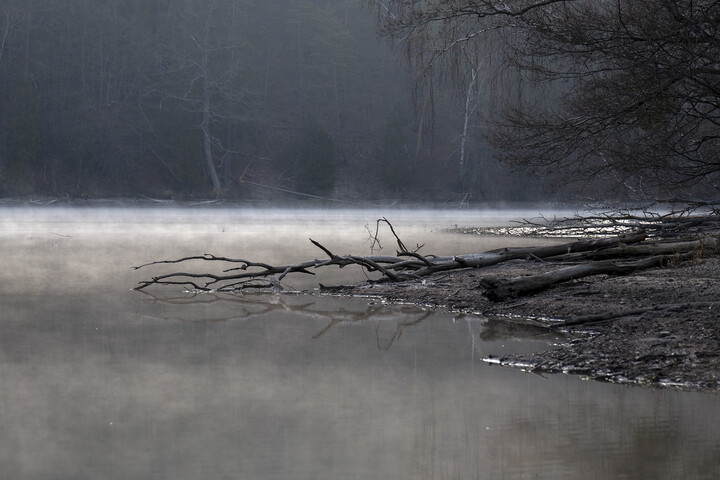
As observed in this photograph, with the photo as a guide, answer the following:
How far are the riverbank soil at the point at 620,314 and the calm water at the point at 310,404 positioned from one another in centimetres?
38

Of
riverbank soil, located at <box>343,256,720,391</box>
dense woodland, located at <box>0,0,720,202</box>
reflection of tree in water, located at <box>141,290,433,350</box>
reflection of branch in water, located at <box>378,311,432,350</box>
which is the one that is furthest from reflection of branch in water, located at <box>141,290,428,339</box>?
dense woodland, located at <box>0,0,720,202</box>

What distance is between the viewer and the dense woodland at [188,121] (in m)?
51.2

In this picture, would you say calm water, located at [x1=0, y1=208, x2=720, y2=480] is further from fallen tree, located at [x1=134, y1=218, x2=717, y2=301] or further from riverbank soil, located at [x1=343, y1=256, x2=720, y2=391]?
fallen tree, located at [x1=134, y1=218, x2=717, y2=301]

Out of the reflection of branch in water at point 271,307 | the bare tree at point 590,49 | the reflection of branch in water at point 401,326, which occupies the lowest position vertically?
the reflection of branch in water at point 401,326

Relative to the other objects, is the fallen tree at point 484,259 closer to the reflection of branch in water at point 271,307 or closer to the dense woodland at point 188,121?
the reflection of branch in water at point 271,307

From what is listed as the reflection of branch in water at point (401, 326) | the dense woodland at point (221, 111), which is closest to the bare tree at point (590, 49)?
the reflection of branch in water at point (401, 326)

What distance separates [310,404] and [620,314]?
12.8 ft

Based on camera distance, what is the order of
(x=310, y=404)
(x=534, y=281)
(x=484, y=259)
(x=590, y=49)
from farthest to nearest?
(x=484, y=259) → (x=534, y=281) → (x=590, y=49) → (x=310, y=404)

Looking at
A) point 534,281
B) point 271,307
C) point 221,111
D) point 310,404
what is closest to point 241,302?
point 271,307

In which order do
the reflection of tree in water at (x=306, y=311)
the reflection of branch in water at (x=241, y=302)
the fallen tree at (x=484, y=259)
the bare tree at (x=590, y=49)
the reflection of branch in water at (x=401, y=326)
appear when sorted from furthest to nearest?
1. the fallen tree at (x=484, y=259)
2. the reflection of branch in water at (x=241, y=302)
3. the reflection of tree in water at (x=306, y=311)
4. the bare tree at (x=590, y=49)
5. the reflection of branch in water at (x=401, y=326)

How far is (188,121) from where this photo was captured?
180 feet

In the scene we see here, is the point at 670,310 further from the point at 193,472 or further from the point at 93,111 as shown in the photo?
the point at 93,111

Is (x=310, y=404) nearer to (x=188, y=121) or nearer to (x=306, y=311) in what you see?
(x=306, y=311)

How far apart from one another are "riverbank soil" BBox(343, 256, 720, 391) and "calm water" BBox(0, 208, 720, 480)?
1.26ft
